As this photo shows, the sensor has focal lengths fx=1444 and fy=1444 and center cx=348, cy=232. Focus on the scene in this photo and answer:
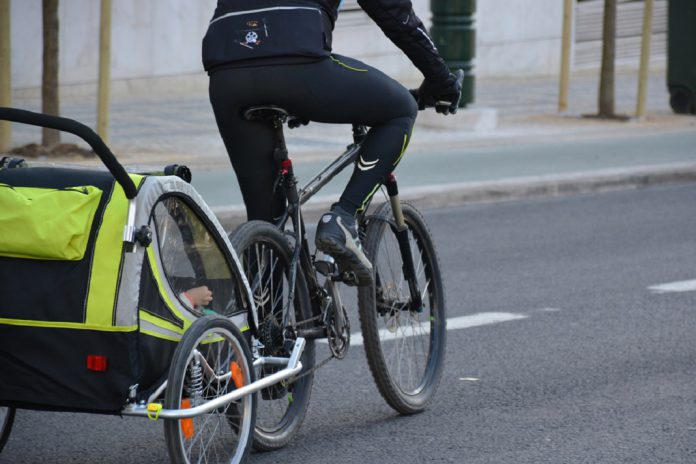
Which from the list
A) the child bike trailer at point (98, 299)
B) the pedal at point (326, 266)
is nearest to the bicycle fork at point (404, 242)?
the pedal at point (326, 266)

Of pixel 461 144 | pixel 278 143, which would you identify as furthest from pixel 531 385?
pixel 461 144

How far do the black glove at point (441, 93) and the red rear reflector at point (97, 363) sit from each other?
5.75ft

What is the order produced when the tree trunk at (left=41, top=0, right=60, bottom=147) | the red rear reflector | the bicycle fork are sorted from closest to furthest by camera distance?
the red rear reflector
the bicycle fork
the tree trunk at (left=41, top=0, right=60, bottom=147)

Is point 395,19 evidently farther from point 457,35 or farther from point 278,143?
point 457,35

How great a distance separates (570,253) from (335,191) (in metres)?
2.60

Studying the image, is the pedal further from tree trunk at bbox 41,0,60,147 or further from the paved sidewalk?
tree trunk at bbox 41,0,60,147

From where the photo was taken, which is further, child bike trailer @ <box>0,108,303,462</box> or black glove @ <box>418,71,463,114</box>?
black glove @ <box>418,71,463,114</box>

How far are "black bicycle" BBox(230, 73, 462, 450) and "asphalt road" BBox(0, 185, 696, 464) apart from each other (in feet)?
0.47

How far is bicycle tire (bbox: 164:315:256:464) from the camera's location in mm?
4020

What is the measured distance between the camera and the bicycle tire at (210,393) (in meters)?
4.02

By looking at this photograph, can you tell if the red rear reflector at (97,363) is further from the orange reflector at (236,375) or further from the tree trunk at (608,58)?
the tree trunk at (608,58)

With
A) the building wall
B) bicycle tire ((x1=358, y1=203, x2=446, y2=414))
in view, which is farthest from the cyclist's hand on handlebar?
the building wall

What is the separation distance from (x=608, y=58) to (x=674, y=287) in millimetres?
8814

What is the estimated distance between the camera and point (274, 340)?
4.77m
